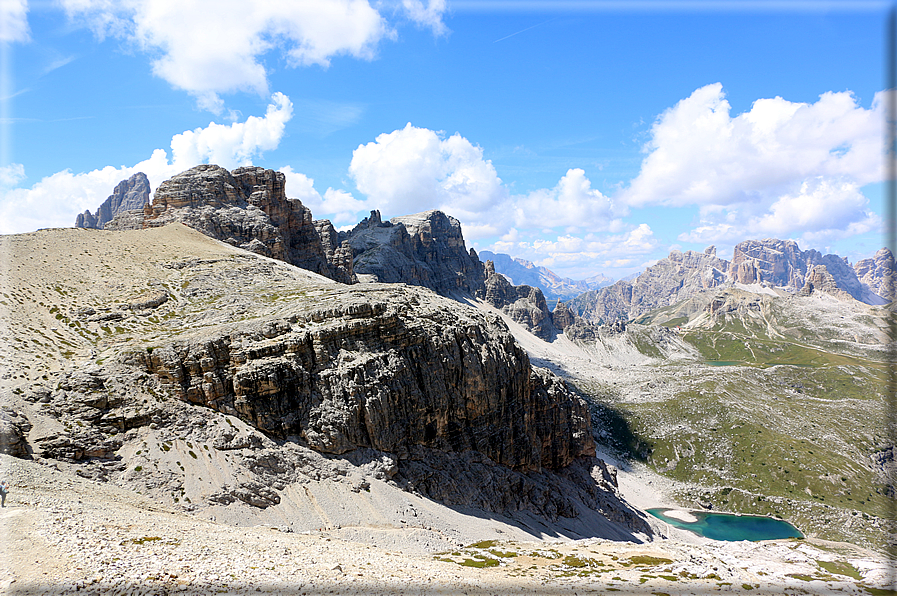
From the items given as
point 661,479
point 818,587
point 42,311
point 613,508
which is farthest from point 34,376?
point 661,479

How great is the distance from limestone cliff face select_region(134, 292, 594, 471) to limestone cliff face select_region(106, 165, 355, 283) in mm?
62797

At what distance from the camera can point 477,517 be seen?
6406 centimetres

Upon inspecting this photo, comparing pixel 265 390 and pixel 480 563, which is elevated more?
pixel 265 390

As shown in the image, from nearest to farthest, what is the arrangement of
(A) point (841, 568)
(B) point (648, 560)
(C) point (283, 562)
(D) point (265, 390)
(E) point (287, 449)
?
1. (C) point (283, 562)
2. (A) point (841, 568)
3. (B) point (648, 560)
4. (E) point (287, 449)
5. (D) point (265, 390)

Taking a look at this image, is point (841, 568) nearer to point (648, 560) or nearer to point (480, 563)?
point (648, 560)

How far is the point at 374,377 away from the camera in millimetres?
65062

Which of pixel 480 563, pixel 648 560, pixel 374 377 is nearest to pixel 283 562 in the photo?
pixel 480 563

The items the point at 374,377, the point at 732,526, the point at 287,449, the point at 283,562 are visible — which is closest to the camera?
the point at 283,562

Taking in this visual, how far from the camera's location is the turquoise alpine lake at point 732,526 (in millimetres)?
125656

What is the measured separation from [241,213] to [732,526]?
171246mm

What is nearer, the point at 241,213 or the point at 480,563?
the point at 480,563

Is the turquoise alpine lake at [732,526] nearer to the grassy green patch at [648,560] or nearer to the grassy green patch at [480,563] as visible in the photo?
the grassy green patch at [648,560]

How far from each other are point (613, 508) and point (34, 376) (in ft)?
329

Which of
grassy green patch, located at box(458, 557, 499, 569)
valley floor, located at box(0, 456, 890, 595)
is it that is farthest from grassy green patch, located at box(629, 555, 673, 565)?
grassy green patch, located at box(458, 557, 499, 569)
